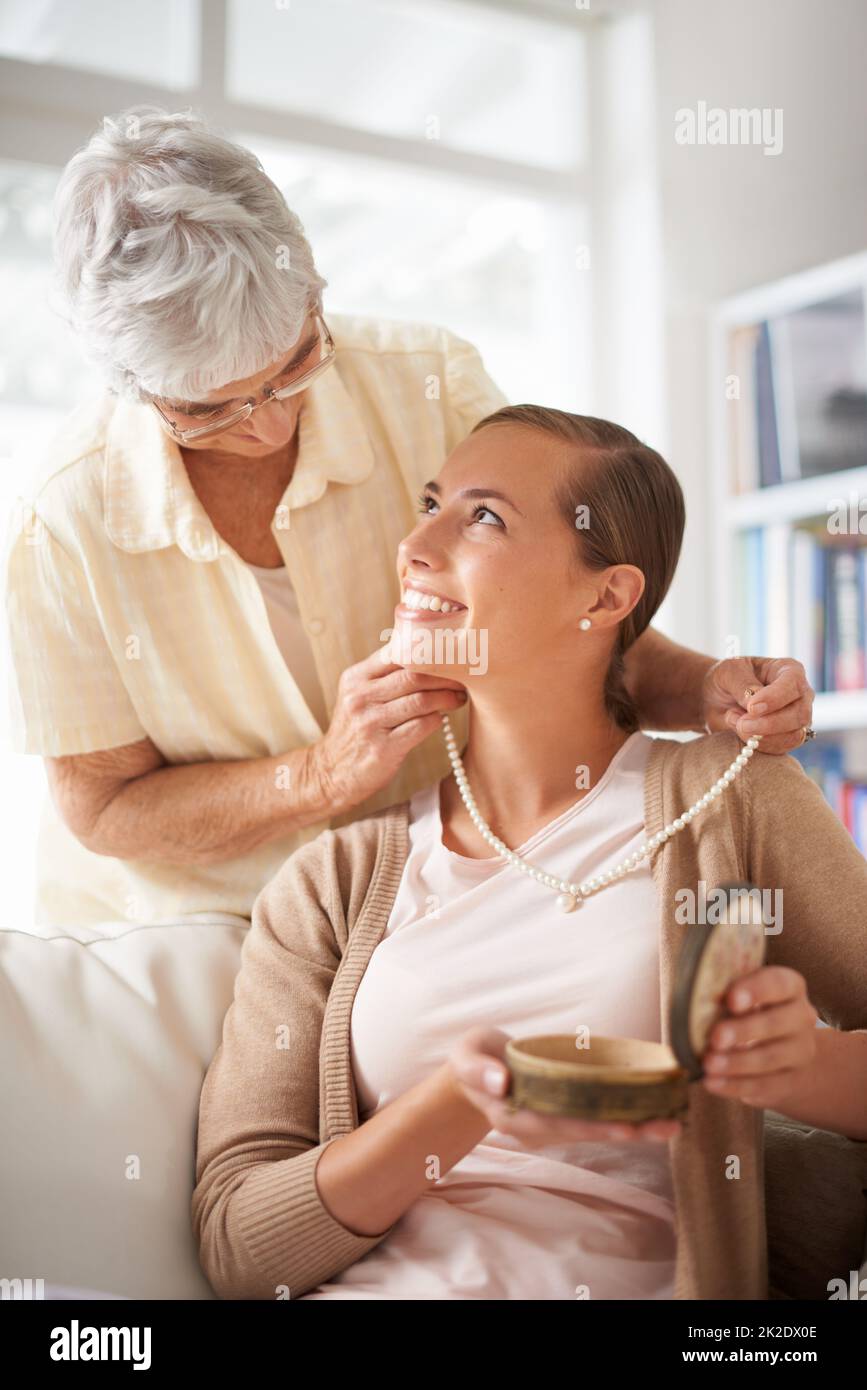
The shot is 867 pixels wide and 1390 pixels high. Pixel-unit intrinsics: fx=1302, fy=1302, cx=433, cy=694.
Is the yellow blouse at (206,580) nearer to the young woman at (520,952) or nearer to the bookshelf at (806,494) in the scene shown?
the young woman at (520,952)

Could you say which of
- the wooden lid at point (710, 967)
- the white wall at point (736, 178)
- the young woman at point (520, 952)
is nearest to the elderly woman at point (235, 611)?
the young woman at point (520, 952)

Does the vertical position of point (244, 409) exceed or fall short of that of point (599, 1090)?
it exceeds it

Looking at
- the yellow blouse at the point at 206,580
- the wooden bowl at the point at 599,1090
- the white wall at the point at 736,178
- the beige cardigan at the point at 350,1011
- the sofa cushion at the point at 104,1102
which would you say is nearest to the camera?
the wooden bowl at the point at 599,1090

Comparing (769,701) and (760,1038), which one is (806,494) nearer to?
(769,701)

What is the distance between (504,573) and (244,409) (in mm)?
362

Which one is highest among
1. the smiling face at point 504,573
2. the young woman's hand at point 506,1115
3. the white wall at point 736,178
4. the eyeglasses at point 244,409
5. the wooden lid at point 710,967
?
the white wall at point 736,178

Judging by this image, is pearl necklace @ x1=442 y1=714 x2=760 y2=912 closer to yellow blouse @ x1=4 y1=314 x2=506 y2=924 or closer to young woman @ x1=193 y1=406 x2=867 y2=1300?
young woman @ x1=193 y1=406 x2=867 y2=1300

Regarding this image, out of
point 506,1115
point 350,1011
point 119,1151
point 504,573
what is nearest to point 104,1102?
point 119,1151

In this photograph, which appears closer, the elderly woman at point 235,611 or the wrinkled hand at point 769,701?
the wrinkled hand at point 769,701

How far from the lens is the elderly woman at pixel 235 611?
1540mm

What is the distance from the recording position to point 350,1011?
4.60 ft

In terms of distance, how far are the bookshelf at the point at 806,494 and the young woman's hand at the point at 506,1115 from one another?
185 cm

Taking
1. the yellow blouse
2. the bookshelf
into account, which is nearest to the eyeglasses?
the yellow blouse

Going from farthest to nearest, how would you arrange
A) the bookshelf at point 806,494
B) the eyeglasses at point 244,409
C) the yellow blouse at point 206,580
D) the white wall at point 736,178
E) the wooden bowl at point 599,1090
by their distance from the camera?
the white wall at point 736,178 < the bookshelf at point 806,494 < the yellow blouse at point 206,580 < the eyeglasses at point 244,409 < the wooden bowl at point 599,1090
